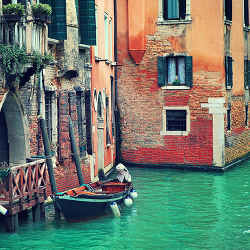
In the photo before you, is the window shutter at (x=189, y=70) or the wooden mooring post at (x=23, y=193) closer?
the wooden mooring post at (x=23, y=193)

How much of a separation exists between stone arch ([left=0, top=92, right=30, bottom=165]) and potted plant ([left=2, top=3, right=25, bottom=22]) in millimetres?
2015

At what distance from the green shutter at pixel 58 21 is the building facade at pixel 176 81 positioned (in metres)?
8.64

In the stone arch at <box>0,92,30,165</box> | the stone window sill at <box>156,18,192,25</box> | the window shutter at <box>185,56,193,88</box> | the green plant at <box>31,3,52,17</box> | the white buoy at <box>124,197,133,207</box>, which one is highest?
the stone window sill at <box>156,18,192,25</box>

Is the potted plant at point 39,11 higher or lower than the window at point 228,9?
lower

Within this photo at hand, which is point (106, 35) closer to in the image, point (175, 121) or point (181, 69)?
point (181, 69)

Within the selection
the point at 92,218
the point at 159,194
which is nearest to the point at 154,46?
the point at 159,194

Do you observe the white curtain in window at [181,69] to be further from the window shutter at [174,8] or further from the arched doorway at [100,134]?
the arched doorway at [100,134]

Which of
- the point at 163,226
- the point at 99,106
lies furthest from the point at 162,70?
the point at 163,226

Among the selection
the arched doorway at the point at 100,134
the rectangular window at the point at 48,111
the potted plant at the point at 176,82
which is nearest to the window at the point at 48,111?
the rectangular window at the point at 48,111

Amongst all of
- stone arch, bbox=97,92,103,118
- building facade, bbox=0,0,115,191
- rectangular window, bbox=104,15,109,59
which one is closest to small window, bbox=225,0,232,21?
rectangular window, bbox=104,15,109,59

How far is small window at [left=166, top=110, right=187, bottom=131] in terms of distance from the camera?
2509 cm

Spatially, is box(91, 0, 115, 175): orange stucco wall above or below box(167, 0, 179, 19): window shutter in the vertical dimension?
below

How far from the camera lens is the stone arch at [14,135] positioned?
48.5ft

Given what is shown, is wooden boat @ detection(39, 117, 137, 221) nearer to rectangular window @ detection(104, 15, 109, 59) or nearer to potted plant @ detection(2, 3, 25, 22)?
potted plant @ detection(2, 3, 25, 22)
